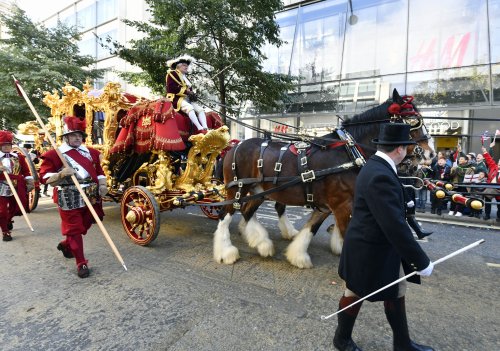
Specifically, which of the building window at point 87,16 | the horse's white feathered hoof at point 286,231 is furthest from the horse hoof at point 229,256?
the building window at point 87,16

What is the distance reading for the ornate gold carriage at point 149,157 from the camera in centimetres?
486

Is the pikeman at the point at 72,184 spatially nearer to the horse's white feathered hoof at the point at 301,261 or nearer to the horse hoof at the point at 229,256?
the horse hoof at the point at 229,256

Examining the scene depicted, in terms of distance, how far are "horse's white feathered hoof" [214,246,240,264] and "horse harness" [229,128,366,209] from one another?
26.1 inches

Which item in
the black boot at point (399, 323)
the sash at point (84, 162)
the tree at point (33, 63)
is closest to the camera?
the black boot at point (399, 323)

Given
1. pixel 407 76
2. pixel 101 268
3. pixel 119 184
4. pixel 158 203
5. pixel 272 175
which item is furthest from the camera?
pixel 407 76

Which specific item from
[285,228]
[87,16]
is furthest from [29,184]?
[87,16]

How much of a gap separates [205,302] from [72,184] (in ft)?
7.47

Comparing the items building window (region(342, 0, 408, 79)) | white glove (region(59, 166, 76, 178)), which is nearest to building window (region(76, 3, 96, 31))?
building window (region(342, 0, 408, 79))

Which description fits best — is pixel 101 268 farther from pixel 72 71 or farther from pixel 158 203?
pixel 72 71

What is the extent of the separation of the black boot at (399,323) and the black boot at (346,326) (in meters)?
0.22

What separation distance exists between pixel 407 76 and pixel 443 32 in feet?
7.16

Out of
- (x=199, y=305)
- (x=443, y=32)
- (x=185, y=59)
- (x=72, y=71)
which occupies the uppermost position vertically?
(x=443, y=32)

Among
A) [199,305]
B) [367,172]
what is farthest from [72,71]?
[367,172]

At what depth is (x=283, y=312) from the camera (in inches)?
119
